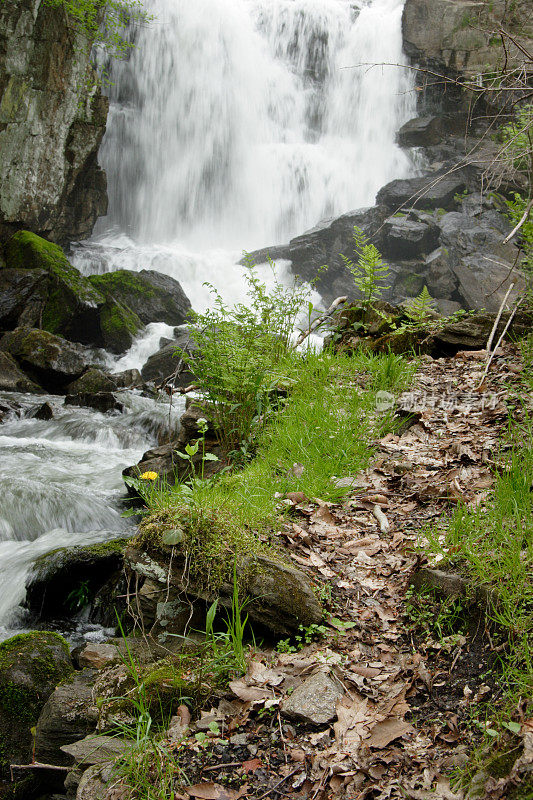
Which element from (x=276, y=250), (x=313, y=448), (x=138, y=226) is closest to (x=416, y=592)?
(x=313, y=448)

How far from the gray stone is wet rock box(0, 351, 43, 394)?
1026cm

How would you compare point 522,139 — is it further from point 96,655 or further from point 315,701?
point 96,655

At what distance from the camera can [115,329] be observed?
583 inches

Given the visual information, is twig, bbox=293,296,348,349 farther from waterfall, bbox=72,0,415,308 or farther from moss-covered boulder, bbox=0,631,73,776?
waterfall, bbox=72,0,415,308

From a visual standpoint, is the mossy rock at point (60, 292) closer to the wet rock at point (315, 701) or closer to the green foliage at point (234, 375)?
the green foliage at point (234, 375)

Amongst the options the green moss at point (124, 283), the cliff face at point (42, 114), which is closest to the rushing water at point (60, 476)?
the green moss at point (124, 283)

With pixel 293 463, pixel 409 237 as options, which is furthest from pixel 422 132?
pixel 293 463

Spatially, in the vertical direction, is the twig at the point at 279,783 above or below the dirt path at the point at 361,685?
below

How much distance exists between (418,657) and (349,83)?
3111 cm

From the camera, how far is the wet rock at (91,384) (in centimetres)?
1130

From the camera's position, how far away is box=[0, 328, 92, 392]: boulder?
38.4ft

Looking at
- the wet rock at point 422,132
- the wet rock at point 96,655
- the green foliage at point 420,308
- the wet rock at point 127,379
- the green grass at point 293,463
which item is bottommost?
the wet rock at point 127,379

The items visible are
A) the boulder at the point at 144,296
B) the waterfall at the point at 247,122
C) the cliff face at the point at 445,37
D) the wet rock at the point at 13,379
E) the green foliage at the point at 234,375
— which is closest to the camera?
the green foliage at the point at 234,375

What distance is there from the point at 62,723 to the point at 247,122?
Answer: 94.7ft
